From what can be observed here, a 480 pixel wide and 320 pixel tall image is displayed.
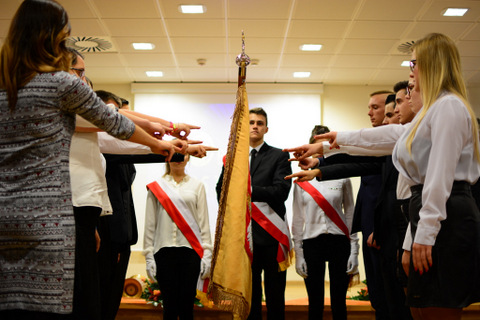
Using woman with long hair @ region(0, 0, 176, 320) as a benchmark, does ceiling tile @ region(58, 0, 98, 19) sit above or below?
above

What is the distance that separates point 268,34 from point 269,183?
293cm

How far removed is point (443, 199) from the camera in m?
1.63

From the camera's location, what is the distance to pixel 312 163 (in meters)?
2.87

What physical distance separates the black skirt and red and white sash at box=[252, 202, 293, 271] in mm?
1862

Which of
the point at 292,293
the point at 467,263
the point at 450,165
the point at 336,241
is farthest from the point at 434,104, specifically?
the point at 292,293

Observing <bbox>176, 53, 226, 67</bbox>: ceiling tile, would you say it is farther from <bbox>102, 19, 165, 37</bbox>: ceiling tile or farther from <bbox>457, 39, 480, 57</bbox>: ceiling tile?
<bbox>457, 39, 480, 57</bbox>: ceiling tile

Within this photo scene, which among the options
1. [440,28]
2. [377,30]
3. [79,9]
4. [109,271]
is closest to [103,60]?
[79,9]

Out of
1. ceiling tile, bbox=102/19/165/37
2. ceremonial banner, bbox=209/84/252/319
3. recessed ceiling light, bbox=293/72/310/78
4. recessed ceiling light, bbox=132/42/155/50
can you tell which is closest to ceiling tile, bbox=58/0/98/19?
ceiling tile, bbox=102/19/165/37

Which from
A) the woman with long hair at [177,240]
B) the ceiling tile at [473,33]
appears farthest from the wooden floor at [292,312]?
the ceiling tile at [473,33]

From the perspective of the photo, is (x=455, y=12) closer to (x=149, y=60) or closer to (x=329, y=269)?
(x=329, y=269)

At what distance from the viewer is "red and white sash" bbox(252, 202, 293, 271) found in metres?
3.52

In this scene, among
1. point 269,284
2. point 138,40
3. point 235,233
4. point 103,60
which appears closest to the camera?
point 235,233

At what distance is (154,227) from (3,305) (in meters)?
2.34

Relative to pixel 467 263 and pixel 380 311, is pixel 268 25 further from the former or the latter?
pixel 467 263
